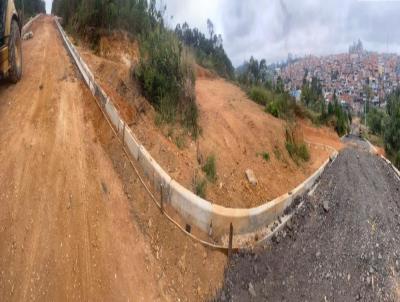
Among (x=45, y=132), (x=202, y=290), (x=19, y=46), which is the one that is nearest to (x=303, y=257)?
(x=202, y=290)

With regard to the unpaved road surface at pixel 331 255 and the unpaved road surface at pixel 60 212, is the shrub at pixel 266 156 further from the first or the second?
the unpaved road surface at pixel 60 212

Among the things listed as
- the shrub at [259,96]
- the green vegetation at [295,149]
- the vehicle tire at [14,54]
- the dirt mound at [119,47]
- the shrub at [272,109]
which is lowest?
the green vegetation at [295,149]

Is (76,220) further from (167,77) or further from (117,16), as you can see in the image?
(117,16)

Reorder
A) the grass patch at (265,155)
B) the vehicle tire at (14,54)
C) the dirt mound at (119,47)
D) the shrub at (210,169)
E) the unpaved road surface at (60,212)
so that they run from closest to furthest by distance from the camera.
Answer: the unpaved road surface at (60,212), the vehicle tire at (14,54), the shrub at (210,169), the grass patch at (265,155), the dirt mound at (119,47)

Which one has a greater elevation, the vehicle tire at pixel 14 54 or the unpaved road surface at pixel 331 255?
the vehicle tire at pixel 14 54

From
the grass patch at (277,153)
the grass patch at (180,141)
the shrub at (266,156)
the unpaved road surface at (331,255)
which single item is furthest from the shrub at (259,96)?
the grass patch at (180,141)

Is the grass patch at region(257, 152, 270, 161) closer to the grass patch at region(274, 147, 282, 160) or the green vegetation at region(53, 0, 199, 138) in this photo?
the grass patch at region(274, 147, 282, 160)
